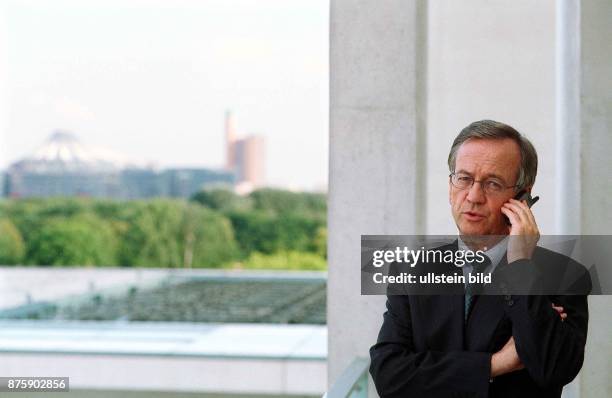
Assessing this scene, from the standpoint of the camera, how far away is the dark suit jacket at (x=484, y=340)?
1626 millimetres

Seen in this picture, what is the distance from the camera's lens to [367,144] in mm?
2828

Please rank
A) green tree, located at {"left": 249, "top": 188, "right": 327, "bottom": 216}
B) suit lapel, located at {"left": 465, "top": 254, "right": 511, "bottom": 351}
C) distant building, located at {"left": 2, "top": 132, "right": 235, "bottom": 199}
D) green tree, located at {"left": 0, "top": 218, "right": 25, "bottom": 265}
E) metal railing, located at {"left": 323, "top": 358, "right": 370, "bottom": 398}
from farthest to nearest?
distant building, located at {"left": 2, "top": 132, "right": 235, "bottom": 199} < green tree, located at {"left": 249, "top": 188, "right": 327, "bottom": 216} < green tree, located at {"left": 0, "top": 218, "right": 25, "bottom": 265} < metal railing, located at {"left": 323, "top": 358, "right": 370, "bottom": 398} < suit lapel, located at {"left": 465, "top": 254, "right": 511, "bottom": 351}

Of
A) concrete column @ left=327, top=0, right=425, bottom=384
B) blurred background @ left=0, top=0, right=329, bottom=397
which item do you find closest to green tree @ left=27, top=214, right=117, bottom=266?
blurred background @ left=0, top=0, right=329, bottom=397

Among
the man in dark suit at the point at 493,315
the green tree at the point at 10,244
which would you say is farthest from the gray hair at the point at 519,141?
the green tree at the point at 10,244

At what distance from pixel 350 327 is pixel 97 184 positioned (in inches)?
1051

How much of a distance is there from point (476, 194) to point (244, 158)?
27.0m

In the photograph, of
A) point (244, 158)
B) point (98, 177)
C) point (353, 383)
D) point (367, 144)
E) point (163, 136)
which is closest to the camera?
point (353, 383)

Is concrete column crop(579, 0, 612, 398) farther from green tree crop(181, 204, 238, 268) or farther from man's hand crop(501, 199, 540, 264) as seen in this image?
green tree crop(181, 204, 238, 268)

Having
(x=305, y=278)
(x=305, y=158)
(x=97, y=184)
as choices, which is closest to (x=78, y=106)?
(x=97, y=184)

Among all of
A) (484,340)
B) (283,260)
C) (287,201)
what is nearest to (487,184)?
(484,340)

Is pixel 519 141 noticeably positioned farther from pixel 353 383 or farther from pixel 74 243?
pixel 74 243

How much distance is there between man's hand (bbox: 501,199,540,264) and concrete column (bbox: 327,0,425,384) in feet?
3.73

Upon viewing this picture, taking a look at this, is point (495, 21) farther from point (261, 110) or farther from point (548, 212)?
point (261, 110)

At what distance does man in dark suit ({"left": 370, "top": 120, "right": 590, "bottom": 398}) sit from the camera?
1.63 metres
